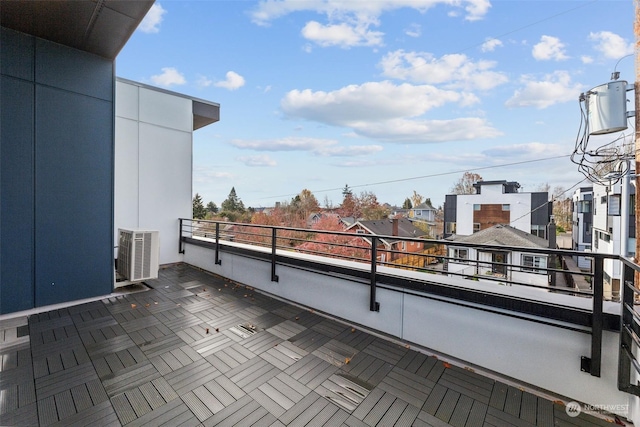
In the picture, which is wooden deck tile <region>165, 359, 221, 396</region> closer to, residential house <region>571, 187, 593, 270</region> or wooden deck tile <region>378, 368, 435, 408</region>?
wooden deck tile <region>378, 368, 435, 408</region>

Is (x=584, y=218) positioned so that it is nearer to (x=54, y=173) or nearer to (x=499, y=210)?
(x=499, y=210)

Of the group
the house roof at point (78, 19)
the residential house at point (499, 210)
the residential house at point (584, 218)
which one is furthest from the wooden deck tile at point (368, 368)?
the residential house at point (584, 218)

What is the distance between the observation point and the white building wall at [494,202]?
49.2 ft

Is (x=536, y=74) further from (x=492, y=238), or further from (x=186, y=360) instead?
(x=186, y=360)

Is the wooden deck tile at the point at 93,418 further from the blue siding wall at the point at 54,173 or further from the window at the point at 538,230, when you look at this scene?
the window at the point at 538,230

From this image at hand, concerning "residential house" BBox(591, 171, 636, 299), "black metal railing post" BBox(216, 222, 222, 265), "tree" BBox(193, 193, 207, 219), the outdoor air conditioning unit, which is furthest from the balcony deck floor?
"tree" BBox(193, 193, 207, 219)

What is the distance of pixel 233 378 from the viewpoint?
6.55 ft

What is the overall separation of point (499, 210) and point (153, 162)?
17244 mm

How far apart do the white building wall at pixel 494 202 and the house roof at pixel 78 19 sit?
1703cm

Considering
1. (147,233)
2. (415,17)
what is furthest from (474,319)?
(415,17)

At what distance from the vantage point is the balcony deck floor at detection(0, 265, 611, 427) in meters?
1.62

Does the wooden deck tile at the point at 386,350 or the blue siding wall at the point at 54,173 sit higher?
the blue siding wall at the point at 54,173

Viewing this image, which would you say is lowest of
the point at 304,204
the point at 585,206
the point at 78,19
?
the point at 585,206

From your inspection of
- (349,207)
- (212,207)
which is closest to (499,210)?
(349,207)
